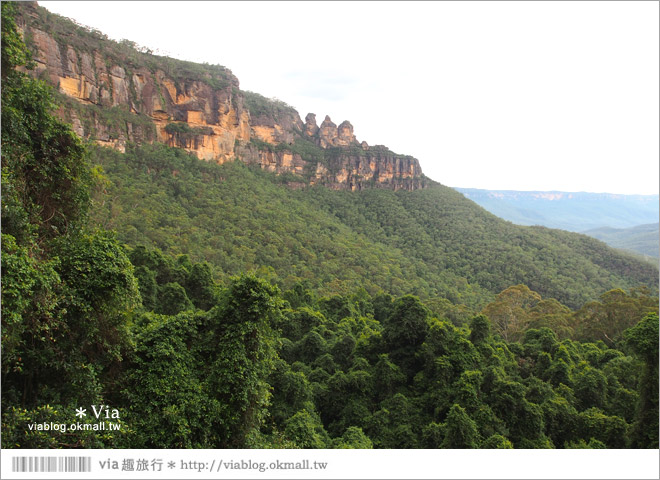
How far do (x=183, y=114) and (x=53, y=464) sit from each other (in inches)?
2161

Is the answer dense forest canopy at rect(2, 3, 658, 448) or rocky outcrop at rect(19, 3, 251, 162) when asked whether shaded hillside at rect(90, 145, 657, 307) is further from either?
dense forest canopy at rect(2, 3, 658, 448)

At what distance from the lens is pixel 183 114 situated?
52.2m

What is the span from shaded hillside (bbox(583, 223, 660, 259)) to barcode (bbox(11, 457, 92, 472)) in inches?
4878

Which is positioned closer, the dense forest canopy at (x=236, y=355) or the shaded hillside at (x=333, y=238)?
the dense forest canopy at (x=236, y=355)

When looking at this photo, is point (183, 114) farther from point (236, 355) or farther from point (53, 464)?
point (53, 464)

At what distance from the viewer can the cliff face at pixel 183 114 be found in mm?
38062

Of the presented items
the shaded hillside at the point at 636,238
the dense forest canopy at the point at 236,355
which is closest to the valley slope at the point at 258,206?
the dense forest canopy at the point at 236,355

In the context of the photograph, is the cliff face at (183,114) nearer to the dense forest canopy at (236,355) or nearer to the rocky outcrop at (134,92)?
the rocky outcrop at (134,92)

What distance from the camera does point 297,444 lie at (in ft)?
29.3

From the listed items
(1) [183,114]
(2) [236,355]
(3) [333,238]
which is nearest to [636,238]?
(3) [333,238]

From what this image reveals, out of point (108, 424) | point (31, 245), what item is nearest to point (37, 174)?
point (31, 245)

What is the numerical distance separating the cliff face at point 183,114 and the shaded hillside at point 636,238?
83.6 m

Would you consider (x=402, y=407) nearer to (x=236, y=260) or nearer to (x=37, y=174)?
A: (x=37, y=174)

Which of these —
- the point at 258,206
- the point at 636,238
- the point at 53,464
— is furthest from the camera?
the point at 636,238
